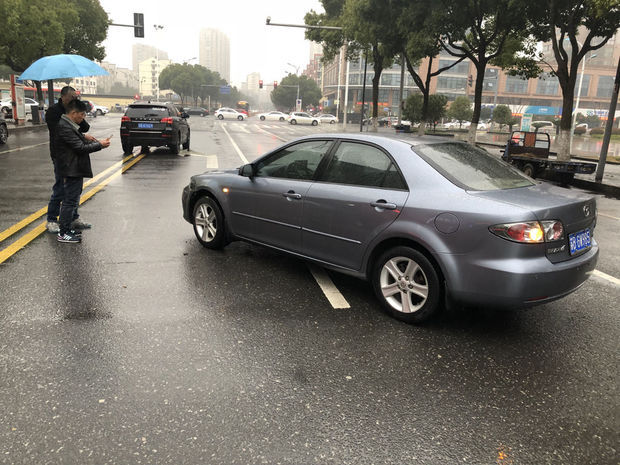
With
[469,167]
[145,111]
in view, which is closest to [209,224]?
[469,167]

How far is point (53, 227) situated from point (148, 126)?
32.9 feet

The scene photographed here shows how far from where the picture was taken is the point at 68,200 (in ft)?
18.9

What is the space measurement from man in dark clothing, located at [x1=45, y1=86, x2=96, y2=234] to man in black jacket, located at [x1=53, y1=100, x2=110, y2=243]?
0.19 feet

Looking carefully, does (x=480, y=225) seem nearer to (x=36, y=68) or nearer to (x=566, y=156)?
(x=36, y=68)

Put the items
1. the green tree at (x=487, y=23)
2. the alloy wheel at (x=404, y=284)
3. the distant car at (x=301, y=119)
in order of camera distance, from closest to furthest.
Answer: the alloy wheel at (x=404, y=284), the green tree at (x=487, y=23), the distant car at (x=301, y=119)

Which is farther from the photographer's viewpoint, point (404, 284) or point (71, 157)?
point (71, 157)

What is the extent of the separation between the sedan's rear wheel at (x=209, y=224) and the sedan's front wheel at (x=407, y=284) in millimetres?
2129

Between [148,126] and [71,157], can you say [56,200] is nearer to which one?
[71,157]

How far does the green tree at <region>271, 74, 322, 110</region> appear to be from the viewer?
377 feet

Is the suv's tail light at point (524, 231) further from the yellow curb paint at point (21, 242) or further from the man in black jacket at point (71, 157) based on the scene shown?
the yellow curb paint at point (21, 242)

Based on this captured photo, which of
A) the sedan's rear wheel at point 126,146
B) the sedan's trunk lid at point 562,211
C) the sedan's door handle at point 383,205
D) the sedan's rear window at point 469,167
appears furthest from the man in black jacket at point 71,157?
the sedan's rear wheel at point 126,146

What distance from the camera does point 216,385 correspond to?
2.94 m

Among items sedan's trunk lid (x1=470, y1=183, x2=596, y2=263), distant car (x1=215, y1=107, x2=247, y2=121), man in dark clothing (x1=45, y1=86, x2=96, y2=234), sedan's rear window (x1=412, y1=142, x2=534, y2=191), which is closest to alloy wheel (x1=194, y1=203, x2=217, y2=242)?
man in dark clothing (x1=45, y1=86, x2=96, y2=234)

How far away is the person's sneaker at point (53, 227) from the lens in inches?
240
